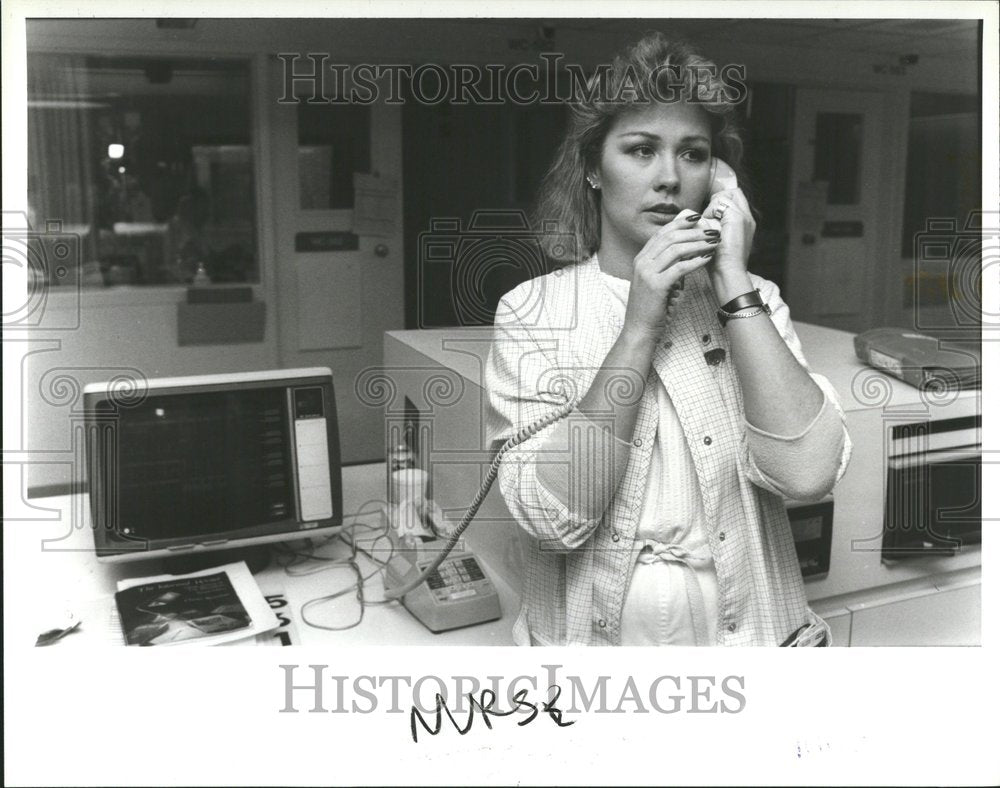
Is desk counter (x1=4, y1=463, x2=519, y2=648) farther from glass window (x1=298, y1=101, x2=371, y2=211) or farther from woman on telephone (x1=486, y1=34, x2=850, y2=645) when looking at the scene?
glass window (x1=298, y1=101, x2=371, y2=211)

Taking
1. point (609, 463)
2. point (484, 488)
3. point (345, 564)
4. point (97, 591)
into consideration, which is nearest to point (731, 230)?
point (609, 463)

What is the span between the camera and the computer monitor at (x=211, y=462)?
1.24m

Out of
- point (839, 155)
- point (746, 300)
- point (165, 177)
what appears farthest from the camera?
point (165, 177)

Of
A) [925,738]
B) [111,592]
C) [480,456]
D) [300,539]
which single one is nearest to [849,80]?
[480,456]

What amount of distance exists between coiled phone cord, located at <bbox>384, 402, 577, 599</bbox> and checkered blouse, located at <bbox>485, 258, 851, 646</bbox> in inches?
0.4

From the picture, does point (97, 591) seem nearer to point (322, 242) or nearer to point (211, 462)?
point (211, 462)

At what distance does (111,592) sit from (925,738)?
1.14 meters

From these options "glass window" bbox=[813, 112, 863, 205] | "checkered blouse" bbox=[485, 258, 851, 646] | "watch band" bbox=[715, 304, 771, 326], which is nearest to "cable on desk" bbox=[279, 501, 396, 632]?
"checkered blouse" bbox=[485, 258, 851, 646]

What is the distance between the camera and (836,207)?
2.55 m

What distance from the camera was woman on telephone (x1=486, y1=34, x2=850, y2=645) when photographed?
96 cm

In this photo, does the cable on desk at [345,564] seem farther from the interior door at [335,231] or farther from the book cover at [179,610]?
the interior door at [335,231]

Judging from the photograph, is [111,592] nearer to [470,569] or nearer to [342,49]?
[470,569]

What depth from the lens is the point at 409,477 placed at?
139 centimetres

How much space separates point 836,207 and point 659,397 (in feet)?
5.96
